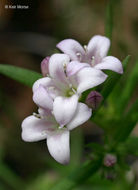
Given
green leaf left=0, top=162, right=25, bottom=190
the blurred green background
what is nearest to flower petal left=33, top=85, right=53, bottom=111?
the blurred green background

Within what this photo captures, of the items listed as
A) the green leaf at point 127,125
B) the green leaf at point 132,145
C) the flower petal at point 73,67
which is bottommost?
the green leaf at point 132,145

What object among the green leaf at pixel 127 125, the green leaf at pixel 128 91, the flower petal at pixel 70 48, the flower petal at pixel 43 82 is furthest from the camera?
the green leaf at pixel 128 91

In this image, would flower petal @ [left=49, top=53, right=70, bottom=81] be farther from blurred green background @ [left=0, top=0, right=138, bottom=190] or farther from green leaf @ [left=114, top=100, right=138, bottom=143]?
blurred green background @ [left=0, top=0, right=138, bottom=190]

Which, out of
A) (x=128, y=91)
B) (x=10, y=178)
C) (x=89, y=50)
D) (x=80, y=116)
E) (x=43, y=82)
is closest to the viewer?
(x=80, y=116)

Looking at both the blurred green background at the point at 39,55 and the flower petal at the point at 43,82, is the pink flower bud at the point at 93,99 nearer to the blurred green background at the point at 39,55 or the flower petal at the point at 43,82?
the flower petal at the point at 43,82

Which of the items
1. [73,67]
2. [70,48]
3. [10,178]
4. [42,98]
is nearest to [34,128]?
[42,98]

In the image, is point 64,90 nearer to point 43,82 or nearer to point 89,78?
point 43,82

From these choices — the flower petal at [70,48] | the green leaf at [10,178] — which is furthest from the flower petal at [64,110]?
the green leaf at [10,178]
